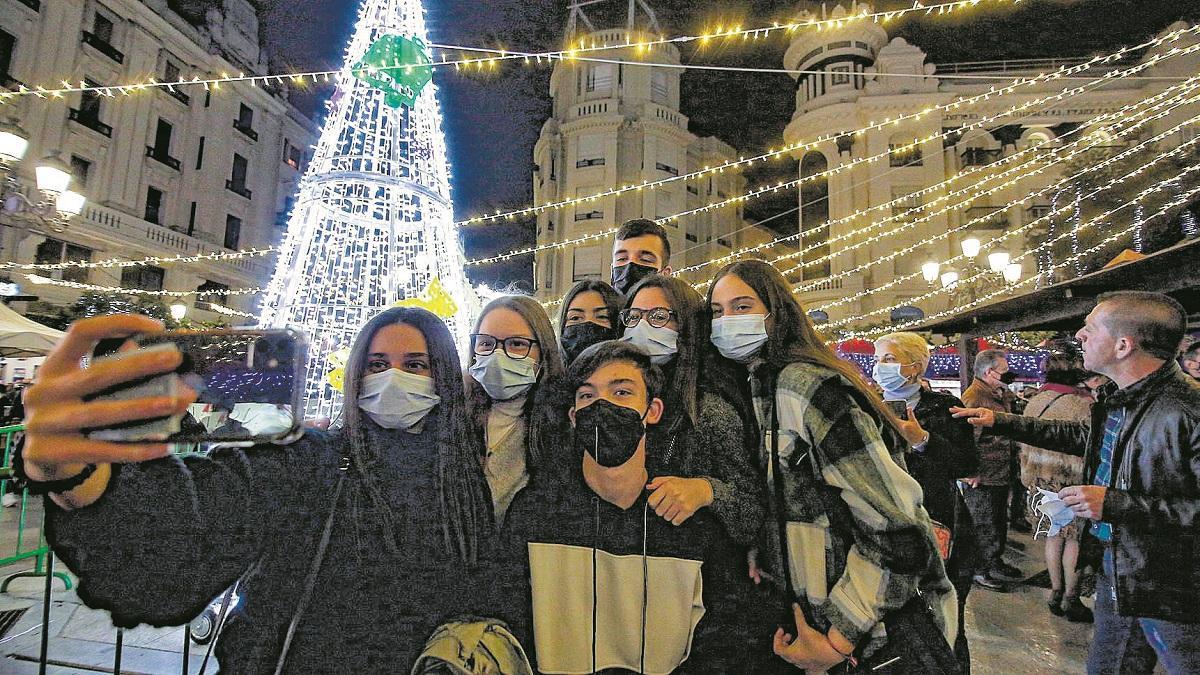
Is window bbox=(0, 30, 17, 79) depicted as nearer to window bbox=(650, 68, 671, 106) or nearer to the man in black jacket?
window bbox=(650, 68, 671, 106)

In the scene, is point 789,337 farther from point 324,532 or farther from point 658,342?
point 324,532

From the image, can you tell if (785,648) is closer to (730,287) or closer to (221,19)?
(730,287)

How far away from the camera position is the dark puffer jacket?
1.42m

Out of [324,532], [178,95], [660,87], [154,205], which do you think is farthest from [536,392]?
[660,87]

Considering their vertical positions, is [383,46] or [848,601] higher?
[383,46]

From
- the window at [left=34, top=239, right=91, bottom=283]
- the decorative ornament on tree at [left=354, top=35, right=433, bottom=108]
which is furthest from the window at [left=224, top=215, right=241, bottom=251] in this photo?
the decorative ornament on tree at [left=354, top=35, right=433, bottom=108]

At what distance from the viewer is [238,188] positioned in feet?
72.1

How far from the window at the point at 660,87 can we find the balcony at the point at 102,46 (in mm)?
19050

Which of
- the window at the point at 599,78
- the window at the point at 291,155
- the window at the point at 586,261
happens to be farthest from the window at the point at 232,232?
the window at the point at 599,78

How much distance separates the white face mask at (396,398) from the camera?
1578 millimetres

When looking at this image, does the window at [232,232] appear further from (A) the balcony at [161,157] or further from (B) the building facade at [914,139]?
(B) the building facade at [914,139]

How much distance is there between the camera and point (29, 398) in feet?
3.55

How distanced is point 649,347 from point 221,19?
2644cm

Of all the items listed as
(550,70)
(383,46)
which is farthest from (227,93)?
(383,46)
